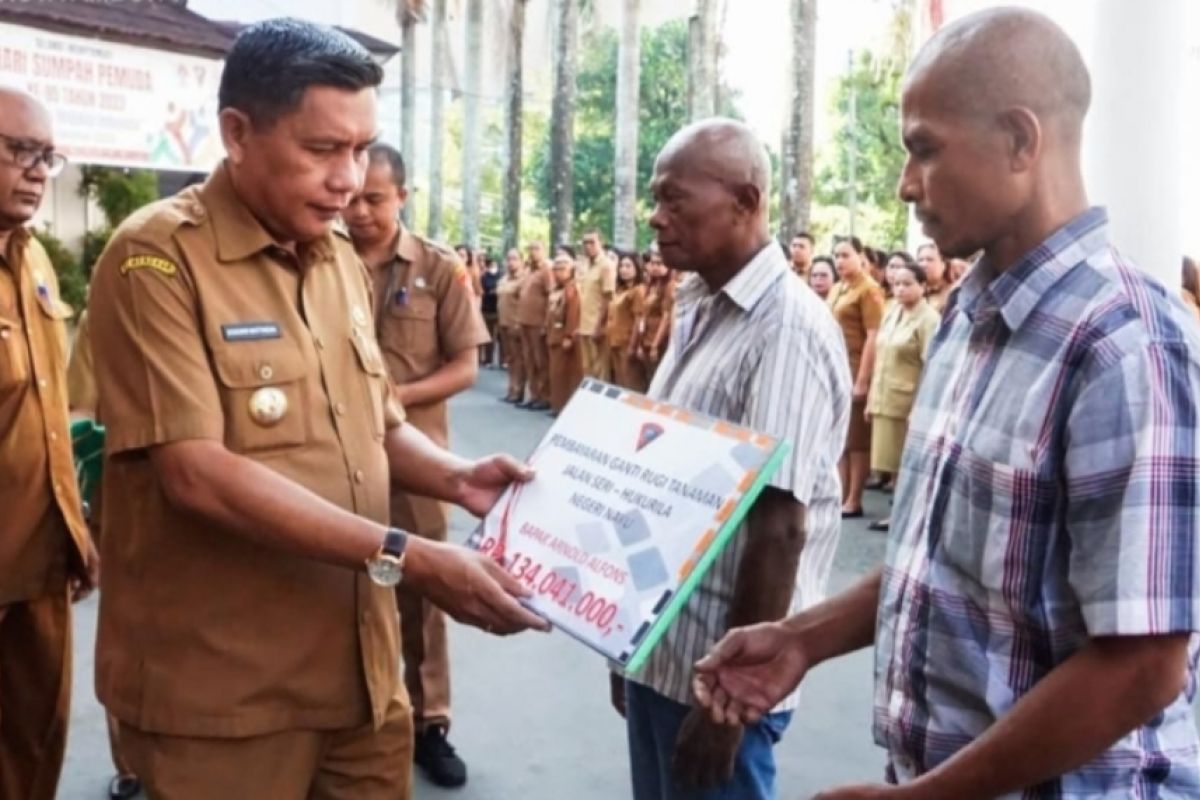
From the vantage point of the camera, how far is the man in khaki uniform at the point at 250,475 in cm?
212

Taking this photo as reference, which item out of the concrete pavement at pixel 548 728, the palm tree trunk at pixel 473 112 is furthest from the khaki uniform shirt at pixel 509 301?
the concrete pavement at pixel 548 728

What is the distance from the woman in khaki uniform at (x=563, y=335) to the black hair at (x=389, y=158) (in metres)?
10.1

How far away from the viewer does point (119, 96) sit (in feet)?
34.0

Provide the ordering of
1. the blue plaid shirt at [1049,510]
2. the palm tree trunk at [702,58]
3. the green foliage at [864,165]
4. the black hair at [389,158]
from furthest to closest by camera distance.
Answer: the green foliage at [864,165], the palm tree trunk at [702,58], the black hair at [389,158], the blue plaid shirt at [1049,510]

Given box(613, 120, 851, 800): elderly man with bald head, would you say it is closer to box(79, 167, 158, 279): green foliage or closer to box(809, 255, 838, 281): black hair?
box(809, 255, 838, 281): black hair

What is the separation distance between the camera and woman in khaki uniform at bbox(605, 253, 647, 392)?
42.7 ft

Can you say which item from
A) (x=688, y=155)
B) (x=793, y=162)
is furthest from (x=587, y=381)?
(x=793, y=162)

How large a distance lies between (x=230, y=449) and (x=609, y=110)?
1486 inches

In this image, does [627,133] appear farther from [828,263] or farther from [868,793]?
[868,793]

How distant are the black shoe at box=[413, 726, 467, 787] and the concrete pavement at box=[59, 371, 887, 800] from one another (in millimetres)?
42

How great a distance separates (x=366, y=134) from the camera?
227 centimetres

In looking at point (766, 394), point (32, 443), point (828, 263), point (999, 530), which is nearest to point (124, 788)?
point (32, 443)

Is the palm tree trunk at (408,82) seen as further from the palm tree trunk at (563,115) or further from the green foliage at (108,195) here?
the green foliage at (108,195)

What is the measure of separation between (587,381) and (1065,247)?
1.12 meters
